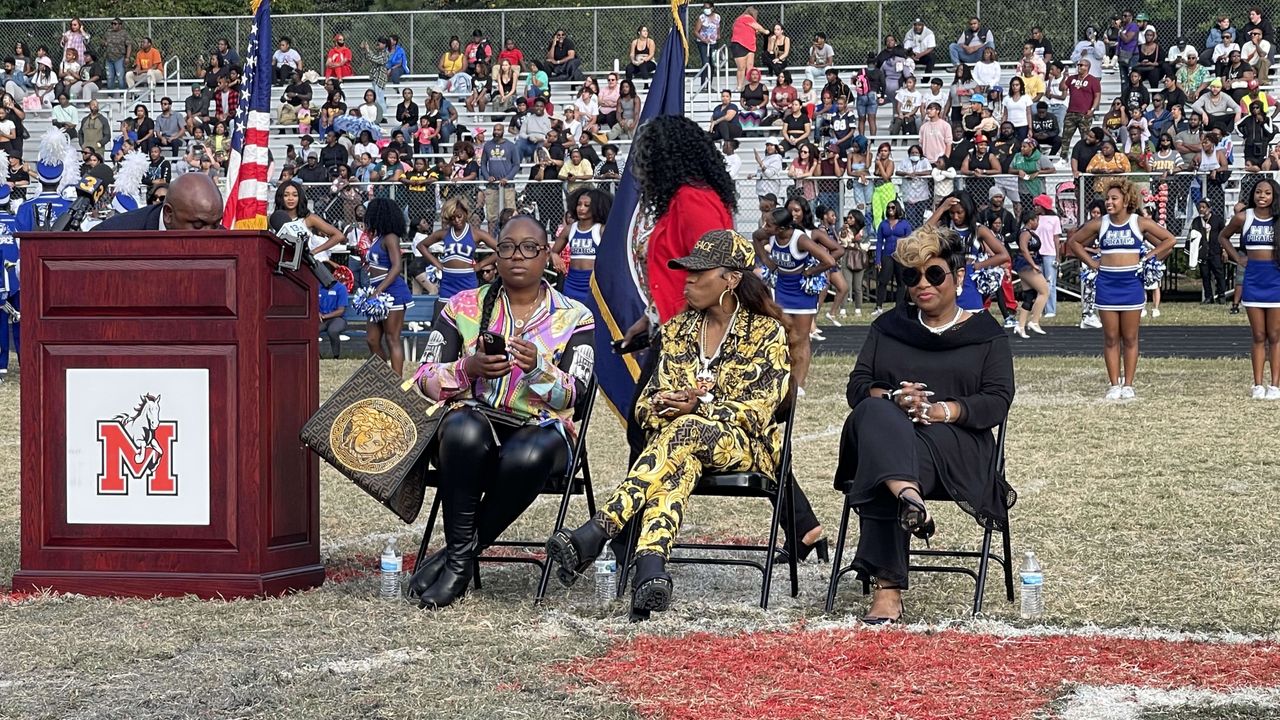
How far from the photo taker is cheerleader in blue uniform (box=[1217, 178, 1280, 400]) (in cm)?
1360

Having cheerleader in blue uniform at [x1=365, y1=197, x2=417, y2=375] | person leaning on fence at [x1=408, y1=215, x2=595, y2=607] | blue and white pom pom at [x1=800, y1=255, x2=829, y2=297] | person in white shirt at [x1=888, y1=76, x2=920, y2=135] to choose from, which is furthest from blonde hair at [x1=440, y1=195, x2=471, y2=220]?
person in white shirt at [x1=888, y1=76, x2=920, y2=135]

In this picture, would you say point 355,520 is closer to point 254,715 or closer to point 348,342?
point 254,715

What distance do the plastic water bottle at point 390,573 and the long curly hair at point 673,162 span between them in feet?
7.51

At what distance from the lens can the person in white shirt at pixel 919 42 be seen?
30375 mm

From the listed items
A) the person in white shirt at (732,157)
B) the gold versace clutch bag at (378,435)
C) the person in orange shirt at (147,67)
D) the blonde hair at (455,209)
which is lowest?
the gold versace clutch bag at (378,435)

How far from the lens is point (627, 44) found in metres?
31.8

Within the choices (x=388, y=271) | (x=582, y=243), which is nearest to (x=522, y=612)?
(x=388, y=271)

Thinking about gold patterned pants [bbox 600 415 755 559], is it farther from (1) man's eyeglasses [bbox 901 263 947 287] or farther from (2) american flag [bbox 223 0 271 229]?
(2) american flag [bbox 223 0 271 229]

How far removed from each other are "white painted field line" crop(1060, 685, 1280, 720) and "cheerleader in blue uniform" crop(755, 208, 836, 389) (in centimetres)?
990

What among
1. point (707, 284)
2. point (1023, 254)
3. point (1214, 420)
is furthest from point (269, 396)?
point (1023, 254)

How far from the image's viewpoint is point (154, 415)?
6285 millimetres

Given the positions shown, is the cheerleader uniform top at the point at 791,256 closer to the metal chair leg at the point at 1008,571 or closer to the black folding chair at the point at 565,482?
the black folding chair at the point at 565,482

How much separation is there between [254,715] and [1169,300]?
2492cm

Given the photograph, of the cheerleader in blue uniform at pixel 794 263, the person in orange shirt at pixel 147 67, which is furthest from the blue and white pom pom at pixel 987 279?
the person in orange shirt at pixel 147 67
